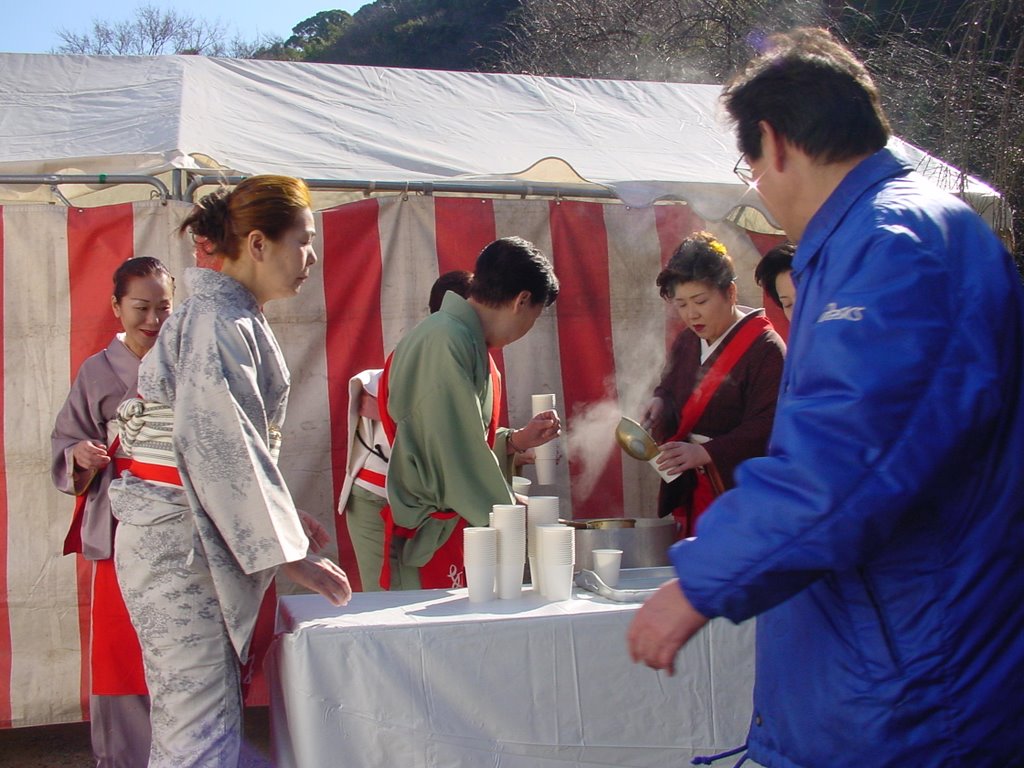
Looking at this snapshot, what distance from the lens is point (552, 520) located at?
9.45 feet

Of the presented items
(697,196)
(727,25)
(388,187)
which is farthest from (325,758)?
(727,25)

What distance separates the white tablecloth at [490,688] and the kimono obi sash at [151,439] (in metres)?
0.46

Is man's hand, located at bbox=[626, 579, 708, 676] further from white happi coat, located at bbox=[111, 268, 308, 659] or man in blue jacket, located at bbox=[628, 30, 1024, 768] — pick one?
white happi coat, located at bbox=[111, 268, 308, 659]

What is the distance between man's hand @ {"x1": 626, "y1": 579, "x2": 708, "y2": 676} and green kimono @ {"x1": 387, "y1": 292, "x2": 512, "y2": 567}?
1.54 metres

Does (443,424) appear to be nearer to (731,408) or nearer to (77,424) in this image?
(731,408)

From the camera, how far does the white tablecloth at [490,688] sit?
2256mm

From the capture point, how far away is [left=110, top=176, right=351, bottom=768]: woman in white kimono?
82.9 inches

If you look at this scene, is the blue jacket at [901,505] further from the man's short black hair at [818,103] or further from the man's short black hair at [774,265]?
the man's short black hair at [774,265]

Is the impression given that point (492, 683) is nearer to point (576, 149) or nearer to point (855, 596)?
point (855, 596)

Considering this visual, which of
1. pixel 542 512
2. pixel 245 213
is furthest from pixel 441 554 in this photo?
pixel 245 213

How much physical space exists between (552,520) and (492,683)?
62cm

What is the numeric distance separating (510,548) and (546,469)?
116 centimetres

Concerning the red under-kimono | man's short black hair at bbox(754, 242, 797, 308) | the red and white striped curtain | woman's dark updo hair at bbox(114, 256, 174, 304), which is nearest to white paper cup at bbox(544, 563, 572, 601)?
the red under-kimono

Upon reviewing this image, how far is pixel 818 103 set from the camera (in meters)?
1.42
